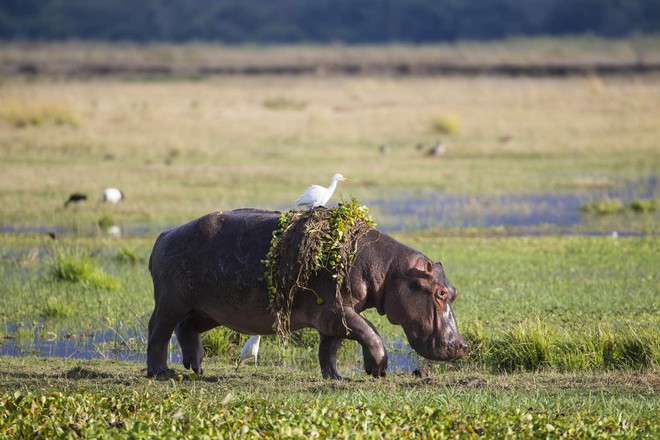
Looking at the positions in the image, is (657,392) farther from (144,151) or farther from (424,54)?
(424,54)

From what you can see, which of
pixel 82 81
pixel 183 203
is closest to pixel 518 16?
pixel 82 81

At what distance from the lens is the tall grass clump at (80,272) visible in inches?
534

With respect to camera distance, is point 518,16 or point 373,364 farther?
point 518,16

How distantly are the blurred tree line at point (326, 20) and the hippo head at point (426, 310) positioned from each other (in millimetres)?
97652

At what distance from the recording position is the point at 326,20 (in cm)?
12162

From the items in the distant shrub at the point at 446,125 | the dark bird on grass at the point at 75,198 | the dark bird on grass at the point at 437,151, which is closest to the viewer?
the dark bird on grass at the point at 75,198

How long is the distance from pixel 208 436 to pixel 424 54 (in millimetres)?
82554

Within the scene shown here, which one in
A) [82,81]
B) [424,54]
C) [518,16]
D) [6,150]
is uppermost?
[518,16]

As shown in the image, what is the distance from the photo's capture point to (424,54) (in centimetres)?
8762

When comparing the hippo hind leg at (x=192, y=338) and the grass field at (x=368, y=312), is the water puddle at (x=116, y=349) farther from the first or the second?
the hippo hind leg at (x=192, y=338)

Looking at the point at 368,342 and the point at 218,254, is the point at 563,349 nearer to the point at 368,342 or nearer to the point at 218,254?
the point at 368,342

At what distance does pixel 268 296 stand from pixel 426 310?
1240 mm

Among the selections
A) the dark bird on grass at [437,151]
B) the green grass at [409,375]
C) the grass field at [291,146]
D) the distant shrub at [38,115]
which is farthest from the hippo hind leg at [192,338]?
the distant shrub at [38,115]

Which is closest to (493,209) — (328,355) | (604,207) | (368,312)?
(604,207)
